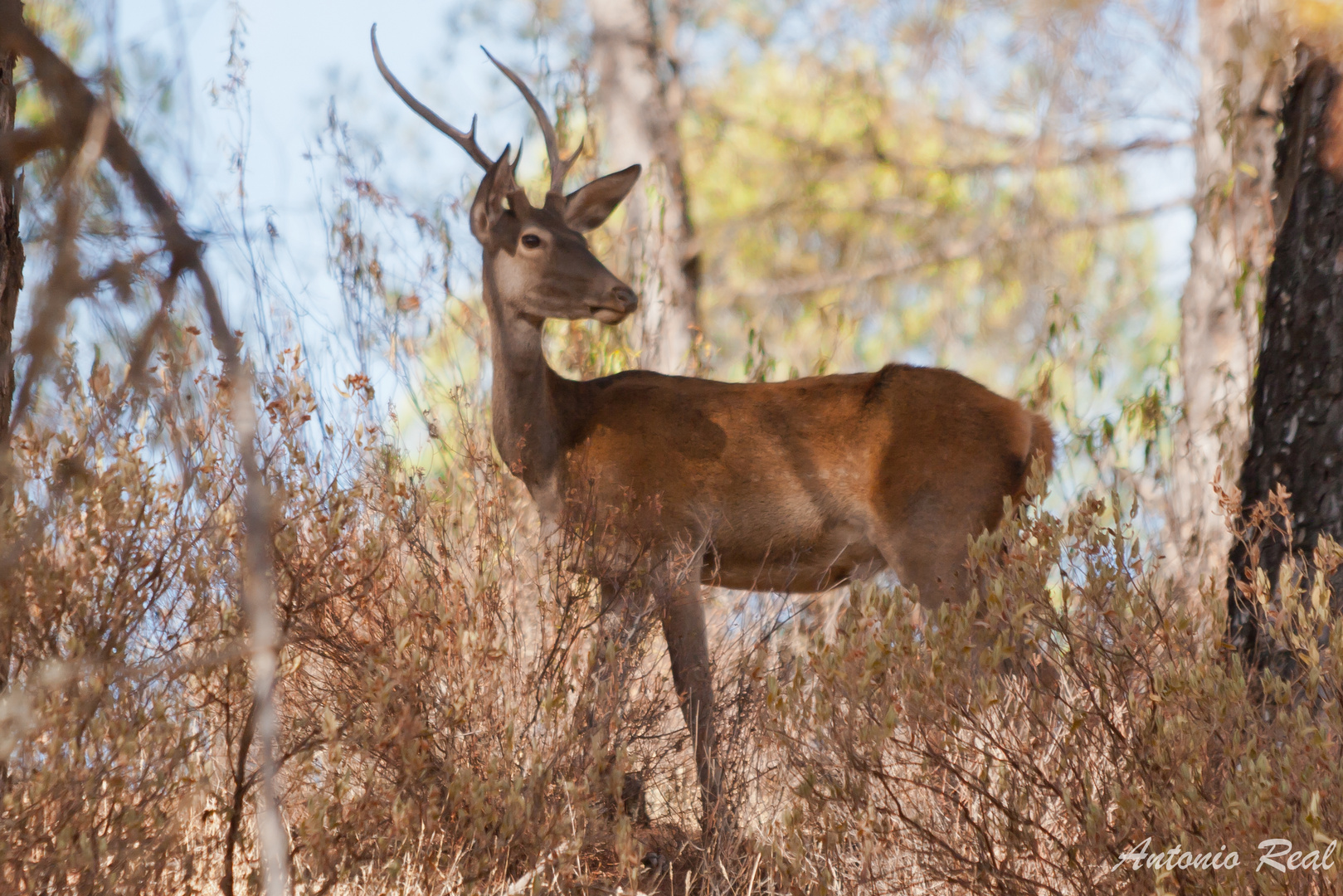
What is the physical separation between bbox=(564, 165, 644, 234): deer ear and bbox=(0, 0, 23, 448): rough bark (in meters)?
3.45

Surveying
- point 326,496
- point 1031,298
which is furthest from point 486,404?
point 1031,298

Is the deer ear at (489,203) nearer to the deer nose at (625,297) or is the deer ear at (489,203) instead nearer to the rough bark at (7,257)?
the deer nose at (625,297)

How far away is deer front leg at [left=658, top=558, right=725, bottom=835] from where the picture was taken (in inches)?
188

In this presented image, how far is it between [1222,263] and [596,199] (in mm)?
4308

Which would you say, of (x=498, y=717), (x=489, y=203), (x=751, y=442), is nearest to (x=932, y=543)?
(x=751, y=442)

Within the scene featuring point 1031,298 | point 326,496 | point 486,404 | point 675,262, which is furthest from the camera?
point 1031,298

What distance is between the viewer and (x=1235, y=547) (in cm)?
550

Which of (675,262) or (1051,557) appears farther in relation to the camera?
(675,262)

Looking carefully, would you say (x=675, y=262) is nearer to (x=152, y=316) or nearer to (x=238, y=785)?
(x=238, y=785)

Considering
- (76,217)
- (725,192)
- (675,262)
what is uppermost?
(725,192)

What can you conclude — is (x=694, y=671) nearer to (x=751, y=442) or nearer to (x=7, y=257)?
(x=751, y=442)

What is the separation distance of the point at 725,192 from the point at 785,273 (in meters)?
1.49

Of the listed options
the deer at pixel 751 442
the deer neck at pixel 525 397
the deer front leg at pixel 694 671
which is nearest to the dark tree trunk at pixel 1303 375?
the deer at pixel 751 442
